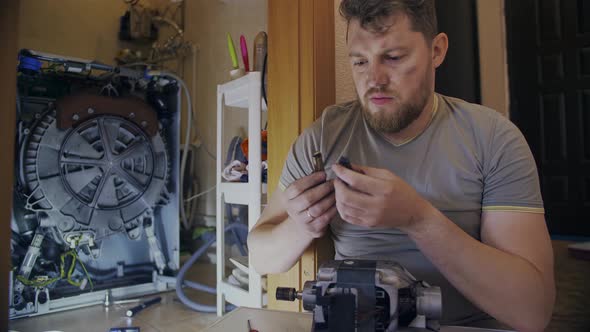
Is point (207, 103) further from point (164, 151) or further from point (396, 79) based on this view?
point (396, 79)

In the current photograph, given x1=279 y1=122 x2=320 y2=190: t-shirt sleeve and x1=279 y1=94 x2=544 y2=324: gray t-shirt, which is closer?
x1=279 y1=94 x2=544 y2=324: gray t-shirt

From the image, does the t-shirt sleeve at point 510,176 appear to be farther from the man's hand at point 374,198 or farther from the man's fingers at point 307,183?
the man's fingers at point 307,183

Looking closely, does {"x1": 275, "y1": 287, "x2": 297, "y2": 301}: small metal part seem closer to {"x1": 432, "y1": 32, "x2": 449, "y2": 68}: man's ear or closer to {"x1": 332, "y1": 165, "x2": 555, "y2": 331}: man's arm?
{"x1": 332, "y1": 165, "x2": 555, "y2": 331}: man's arm

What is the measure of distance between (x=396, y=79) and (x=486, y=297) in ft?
1.44

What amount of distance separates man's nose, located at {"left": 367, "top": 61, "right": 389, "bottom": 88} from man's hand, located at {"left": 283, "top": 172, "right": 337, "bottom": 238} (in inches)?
9.5

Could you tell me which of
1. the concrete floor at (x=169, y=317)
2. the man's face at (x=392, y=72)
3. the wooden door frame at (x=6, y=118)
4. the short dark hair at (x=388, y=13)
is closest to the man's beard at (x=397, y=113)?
the man's face at (x=392, y=72)

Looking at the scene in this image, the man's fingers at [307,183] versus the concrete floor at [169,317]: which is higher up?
the man's fingers at [307,183]

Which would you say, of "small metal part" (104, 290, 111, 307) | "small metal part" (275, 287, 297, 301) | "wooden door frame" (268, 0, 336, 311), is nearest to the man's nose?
"wooden door frame" (268, 0, 336, 311)

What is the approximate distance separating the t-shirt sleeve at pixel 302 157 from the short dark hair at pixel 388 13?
26cm

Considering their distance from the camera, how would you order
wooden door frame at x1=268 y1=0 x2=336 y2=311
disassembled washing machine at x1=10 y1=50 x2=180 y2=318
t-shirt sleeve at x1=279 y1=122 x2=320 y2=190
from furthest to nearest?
1. disassembled washing machine at x1=10 y1=50 x2=180 y2=318
2. wooden door frame at x1=268 y1=0 x2=336 y2=311
3. t-shirt sleeve at x1=279 y1=122 x2=320 y2=190

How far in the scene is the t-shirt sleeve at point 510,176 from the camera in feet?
2.28

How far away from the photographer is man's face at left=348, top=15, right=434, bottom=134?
2.45 ft

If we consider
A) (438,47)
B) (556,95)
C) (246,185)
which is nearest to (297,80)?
(438,47)

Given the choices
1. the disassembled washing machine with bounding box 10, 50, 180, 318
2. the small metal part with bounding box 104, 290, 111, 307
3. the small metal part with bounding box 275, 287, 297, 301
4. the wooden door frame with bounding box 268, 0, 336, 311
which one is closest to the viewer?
the small metal part with bounding box 275, 287, 297, 301
